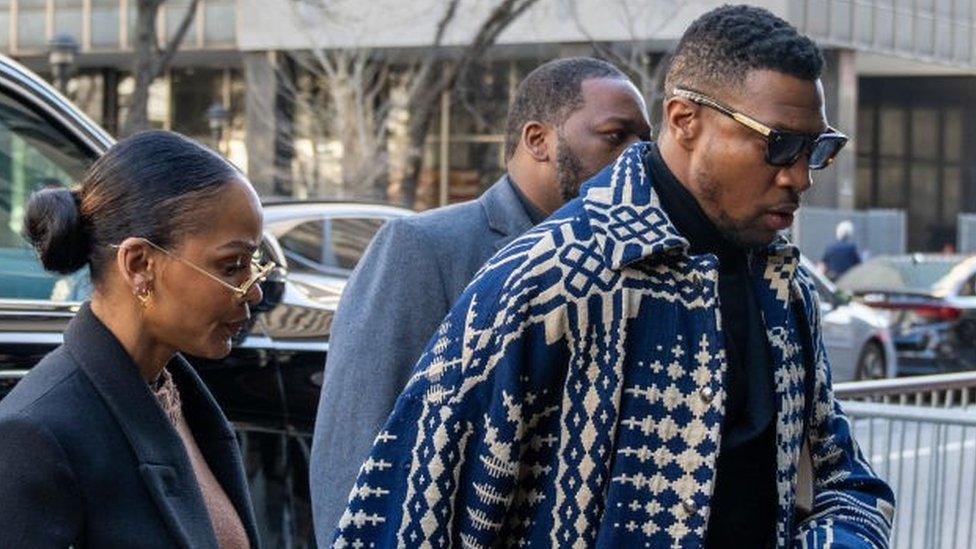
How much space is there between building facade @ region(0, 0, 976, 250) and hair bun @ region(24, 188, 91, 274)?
28039mm

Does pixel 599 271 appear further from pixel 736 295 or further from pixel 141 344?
pixel 141 344

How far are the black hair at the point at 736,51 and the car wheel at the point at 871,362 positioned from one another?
53.1 ft

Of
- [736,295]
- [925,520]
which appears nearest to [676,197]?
[736,295]

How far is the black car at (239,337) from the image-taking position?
205 inches

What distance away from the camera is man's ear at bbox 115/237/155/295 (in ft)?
10.7

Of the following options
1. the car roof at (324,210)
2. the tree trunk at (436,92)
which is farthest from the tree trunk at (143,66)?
the car roof at (324,210)

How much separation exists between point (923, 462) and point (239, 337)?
2514 mm

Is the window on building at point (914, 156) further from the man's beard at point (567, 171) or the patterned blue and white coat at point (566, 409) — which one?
the patterned blue and white coat at point (566, 409)

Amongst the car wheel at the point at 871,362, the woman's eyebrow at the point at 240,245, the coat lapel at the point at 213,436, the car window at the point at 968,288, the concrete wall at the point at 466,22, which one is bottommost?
the car wheel at the point at 871,362

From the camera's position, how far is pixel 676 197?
9.89 feet

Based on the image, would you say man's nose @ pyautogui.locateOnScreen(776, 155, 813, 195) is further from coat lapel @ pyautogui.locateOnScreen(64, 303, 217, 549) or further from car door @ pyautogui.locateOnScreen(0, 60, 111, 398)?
car door @ pyautogui.locateOnScreen(0, 60, 111, 398)

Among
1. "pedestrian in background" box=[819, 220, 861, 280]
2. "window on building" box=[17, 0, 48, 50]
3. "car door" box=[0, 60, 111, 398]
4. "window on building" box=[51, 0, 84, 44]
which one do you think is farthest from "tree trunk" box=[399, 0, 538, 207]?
"window on building" box=[17, 0, 48, 50]

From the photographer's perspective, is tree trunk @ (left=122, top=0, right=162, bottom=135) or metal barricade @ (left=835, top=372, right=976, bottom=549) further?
tree trunk @ (left=122, top=0, right=162, bottom=135)

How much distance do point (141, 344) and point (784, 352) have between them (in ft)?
3.40
